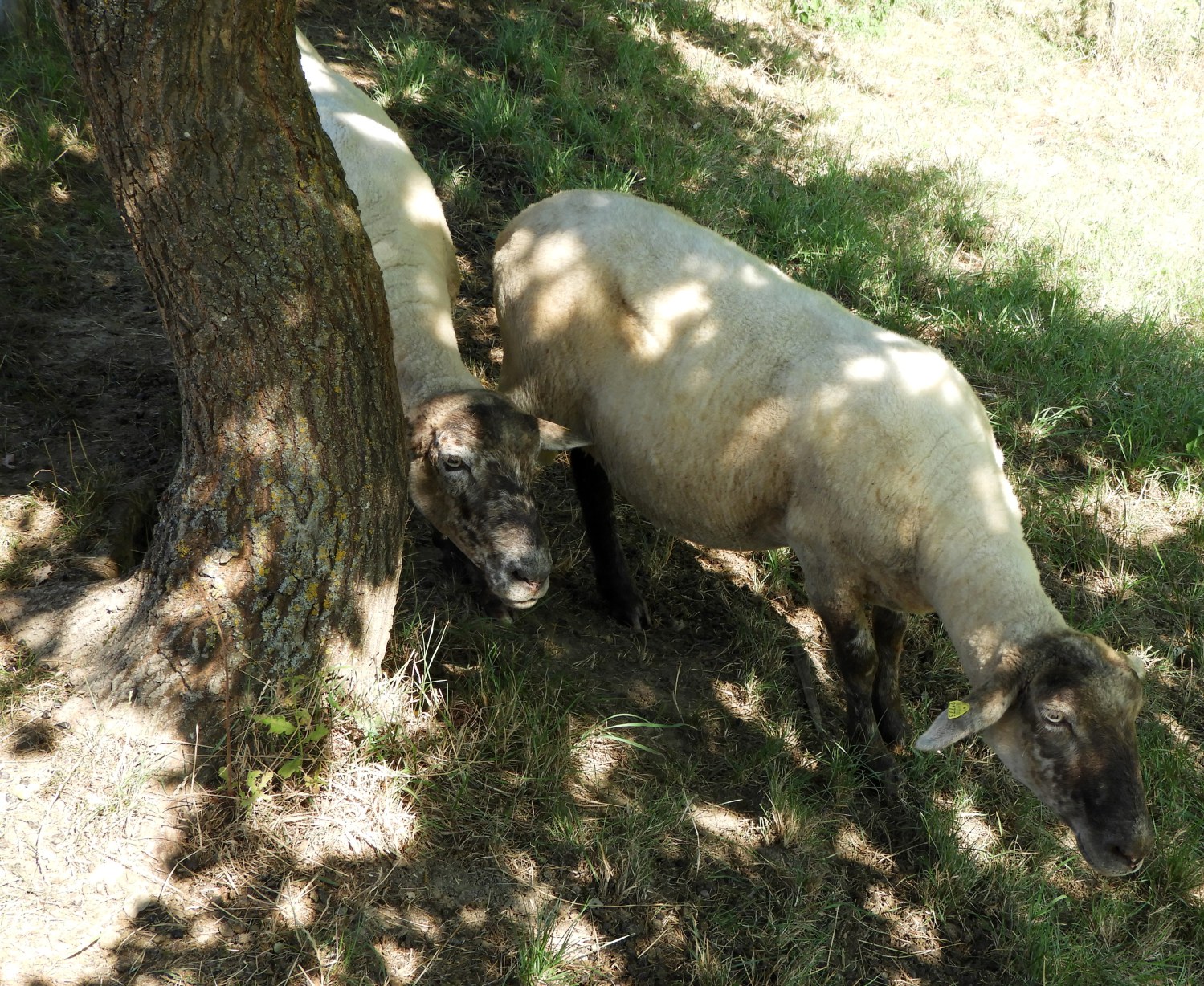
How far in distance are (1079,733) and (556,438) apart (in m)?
2.29

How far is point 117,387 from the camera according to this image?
4.75m

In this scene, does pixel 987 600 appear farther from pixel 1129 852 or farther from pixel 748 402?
pixel 748 402

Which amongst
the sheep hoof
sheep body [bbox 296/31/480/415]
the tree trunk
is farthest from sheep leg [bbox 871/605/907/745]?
the tree trunk

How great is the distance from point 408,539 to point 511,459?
772 mm

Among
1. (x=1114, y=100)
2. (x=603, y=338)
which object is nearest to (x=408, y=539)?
(x=603, y=338)

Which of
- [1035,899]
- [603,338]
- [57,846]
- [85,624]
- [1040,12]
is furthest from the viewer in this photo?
[1040,12]

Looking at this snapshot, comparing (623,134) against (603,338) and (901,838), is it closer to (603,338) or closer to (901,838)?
(603,338)

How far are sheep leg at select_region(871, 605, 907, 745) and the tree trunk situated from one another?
221 cm

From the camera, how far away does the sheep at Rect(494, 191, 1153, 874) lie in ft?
11.3

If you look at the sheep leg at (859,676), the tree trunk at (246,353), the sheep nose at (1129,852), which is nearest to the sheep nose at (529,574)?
the tree trunk at (246,353)

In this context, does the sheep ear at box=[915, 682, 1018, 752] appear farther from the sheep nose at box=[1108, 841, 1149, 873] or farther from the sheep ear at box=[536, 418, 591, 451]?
the sheep ear at box=[536, 418, 591, 451]

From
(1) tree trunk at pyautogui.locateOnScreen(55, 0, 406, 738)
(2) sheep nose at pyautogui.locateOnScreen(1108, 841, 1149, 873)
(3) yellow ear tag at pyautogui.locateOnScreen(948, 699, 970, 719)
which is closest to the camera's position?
(1) tree trunk at pyautogui.locateOnScreen(55, 0, 406, 738)

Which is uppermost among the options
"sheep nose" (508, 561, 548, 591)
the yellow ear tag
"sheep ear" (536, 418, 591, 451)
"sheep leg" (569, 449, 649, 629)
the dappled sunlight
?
"sheep ear" (536, 418, 591, 451)

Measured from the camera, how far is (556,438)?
4238 millimetres
